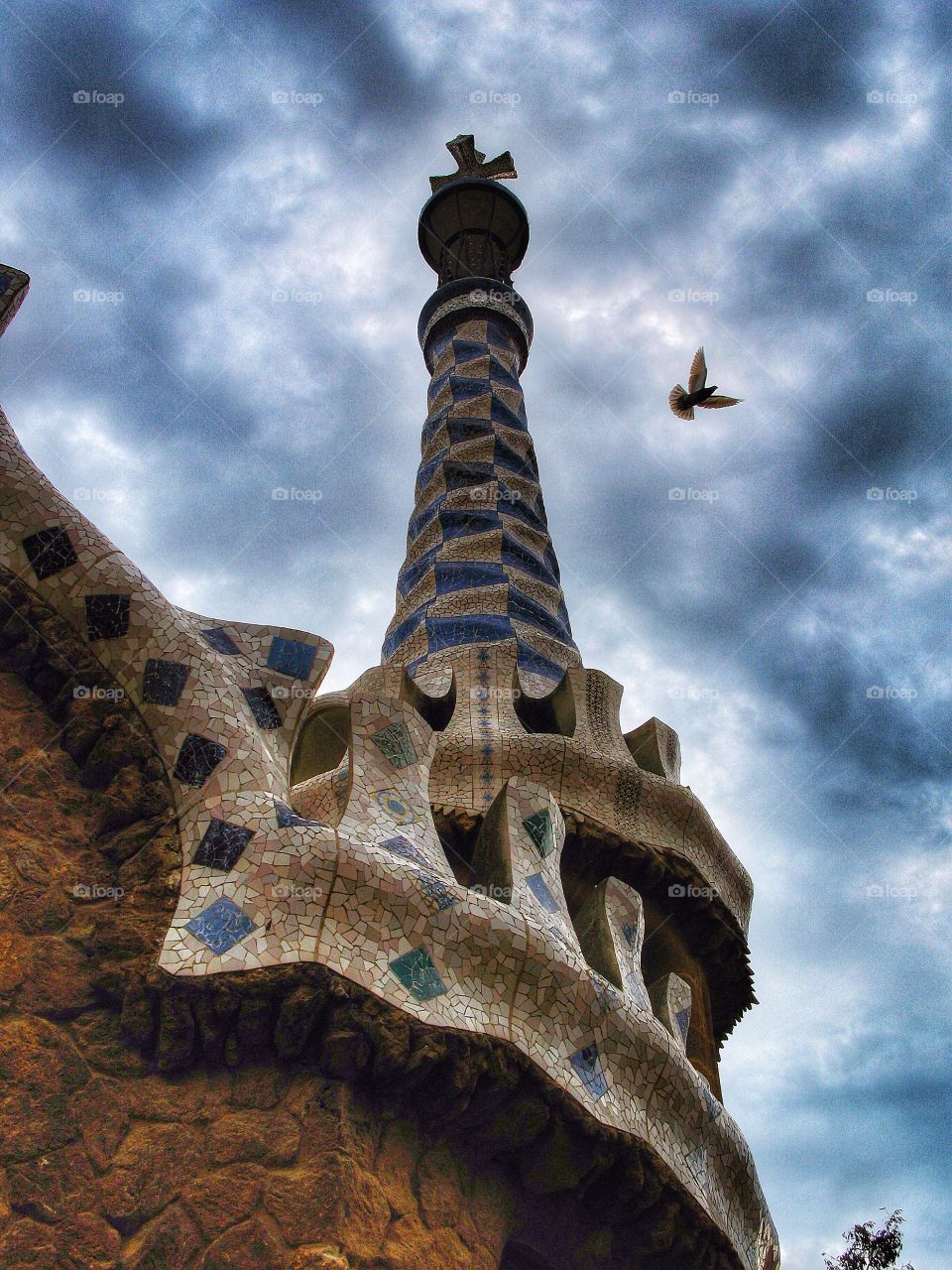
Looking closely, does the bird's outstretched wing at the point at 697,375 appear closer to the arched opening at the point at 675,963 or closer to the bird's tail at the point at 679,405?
the bird's tail at the point at 679,405

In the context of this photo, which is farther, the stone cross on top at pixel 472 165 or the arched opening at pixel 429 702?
the stone cross on top at pixel 472 165

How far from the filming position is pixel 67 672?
10.0 feet

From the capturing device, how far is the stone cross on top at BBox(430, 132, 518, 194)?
374 inches

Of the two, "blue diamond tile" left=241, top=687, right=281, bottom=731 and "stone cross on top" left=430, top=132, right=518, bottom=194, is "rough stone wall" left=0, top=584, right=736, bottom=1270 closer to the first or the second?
"blue diamond tile" left=241, top=687, right=281, bottom=731

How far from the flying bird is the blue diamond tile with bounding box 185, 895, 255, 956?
16.2 ft

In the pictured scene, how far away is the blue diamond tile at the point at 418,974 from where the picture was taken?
277 cm

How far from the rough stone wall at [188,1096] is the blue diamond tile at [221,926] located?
8 cm

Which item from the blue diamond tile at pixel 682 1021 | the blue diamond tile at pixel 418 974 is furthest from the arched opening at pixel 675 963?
the blue diamond tile at pixel 418 974

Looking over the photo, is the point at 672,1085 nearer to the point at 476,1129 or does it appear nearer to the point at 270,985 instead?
the point at 476,1129

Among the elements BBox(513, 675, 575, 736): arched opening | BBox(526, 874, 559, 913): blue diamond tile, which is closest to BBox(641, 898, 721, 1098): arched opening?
BBox(513, 675, 575, 736): arched opening

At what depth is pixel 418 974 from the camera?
2809 millimetres

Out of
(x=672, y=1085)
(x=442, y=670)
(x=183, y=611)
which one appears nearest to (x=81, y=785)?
(x=183, y=611)

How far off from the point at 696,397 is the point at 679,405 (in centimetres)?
14

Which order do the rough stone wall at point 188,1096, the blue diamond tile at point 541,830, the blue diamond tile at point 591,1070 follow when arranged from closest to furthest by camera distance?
the rough stone wall at point 188,1096 < the blue diamond tile at point 591,1070 < the blue diamond tile at point 541,830
